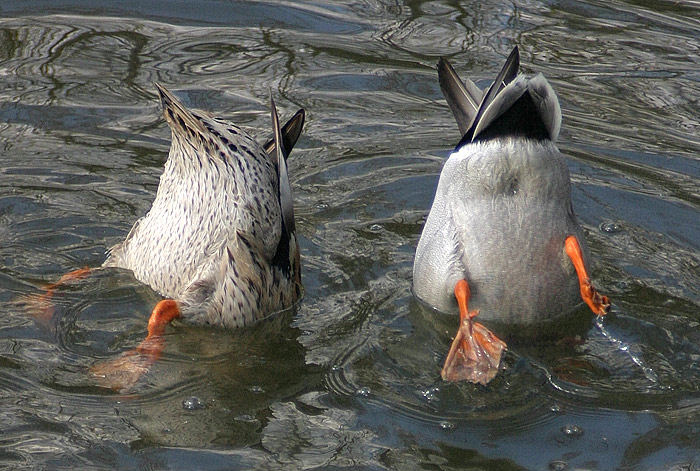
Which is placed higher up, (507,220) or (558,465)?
(507,220)

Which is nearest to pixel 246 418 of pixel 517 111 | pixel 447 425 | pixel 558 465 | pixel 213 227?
pixel 447 425

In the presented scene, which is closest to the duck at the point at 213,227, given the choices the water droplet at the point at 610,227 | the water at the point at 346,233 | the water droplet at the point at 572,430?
the water at the point at 346,233

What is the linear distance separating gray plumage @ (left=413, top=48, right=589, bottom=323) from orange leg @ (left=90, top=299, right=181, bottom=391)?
121 centimetres

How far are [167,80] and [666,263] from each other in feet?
11.3

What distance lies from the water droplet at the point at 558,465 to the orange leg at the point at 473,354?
0.51 meters

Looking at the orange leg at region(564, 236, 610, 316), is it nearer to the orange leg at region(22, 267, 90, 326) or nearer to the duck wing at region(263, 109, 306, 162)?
the duck wing at region(263, 109, 306, 162)

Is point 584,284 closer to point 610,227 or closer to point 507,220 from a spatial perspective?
point 507,220

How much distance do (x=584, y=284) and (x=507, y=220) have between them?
45 centimetres

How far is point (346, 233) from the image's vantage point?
222 inches

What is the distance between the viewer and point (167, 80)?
7.11 meters

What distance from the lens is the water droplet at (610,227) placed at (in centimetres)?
573

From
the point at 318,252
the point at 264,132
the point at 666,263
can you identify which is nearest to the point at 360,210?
the point at 318,252

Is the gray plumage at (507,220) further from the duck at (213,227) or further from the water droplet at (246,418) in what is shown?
the water droplet at (246,418)

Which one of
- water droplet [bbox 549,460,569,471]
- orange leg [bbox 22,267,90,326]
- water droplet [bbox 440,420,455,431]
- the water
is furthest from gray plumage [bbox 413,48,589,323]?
orange leg [bbox 22,267,90,326]
